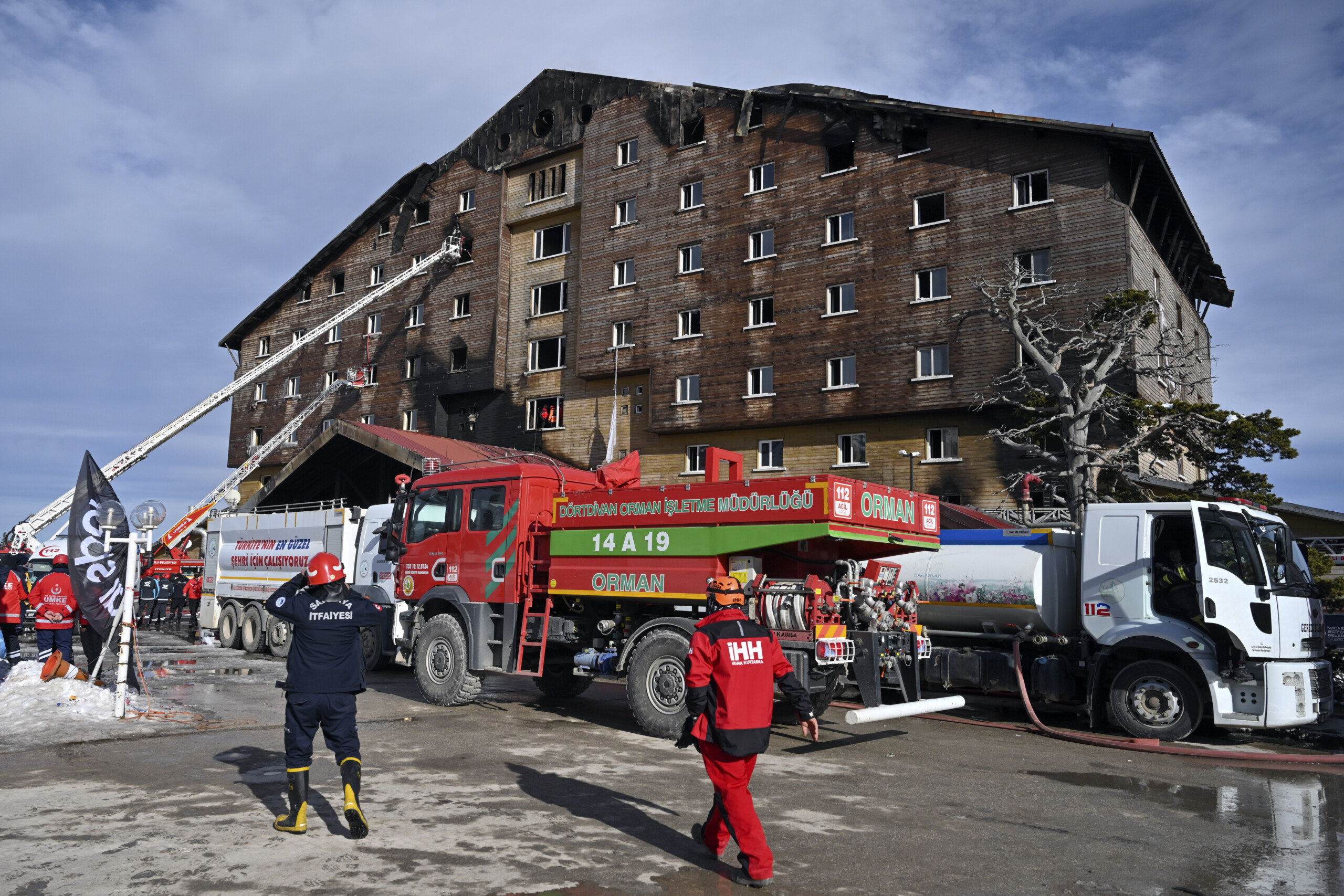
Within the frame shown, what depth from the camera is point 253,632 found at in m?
20.9

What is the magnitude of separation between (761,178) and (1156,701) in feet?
79.5

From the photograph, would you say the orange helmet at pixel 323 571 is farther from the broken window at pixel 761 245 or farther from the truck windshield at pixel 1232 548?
the broken window at pixel 761 245

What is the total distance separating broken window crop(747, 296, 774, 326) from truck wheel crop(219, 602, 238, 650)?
17759 mm

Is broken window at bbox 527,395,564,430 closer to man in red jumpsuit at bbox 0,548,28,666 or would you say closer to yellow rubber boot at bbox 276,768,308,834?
man in red jumpsuit at bbox 0,548,28,666

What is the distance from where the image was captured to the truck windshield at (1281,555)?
11.0m

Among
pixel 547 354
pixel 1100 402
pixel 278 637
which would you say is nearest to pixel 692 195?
pixel 547 354

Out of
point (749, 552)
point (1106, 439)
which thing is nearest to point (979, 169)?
point (1106, 439)

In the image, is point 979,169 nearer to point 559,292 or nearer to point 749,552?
point 559,292

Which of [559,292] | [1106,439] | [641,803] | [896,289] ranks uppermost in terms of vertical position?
[559,292]

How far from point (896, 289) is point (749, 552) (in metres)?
19.9

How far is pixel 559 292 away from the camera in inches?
1484

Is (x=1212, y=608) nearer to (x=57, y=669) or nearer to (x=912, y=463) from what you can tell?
(x=57, y=669)

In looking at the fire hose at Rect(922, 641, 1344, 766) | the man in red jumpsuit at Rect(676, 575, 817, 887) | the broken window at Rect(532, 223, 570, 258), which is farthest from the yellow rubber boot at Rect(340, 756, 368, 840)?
the broken window at Rect(532, 223, 570, 258)

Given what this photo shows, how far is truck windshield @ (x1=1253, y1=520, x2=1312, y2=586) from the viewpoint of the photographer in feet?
35.9
